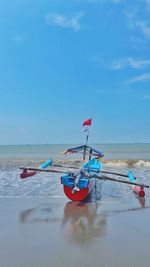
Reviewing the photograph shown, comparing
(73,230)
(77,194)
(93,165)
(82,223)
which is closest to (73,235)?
(73,230)

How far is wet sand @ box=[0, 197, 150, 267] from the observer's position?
17.3 ft

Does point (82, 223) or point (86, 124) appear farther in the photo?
point (86, 124)

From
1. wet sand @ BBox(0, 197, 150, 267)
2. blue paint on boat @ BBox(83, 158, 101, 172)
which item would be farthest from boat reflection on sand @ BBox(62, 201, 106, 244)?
blue paint on boat @ BBox(83, 158, 101, 172)

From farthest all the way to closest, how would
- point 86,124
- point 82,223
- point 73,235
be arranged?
point 86,124 → point 82,223 → point 73,235

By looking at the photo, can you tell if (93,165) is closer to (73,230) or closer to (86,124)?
(86,124)

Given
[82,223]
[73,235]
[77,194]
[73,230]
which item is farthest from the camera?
[77,194]

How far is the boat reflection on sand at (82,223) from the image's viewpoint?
6.64 metres

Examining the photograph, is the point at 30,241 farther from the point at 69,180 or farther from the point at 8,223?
the point at 69,180

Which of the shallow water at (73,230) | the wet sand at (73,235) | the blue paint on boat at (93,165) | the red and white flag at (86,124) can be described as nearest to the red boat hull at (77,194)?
the shallow water at (73,230)

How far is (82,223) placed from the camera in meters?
7.87

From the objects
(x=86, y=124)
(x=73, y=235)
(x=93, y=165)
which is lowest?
(x=73, y=235)

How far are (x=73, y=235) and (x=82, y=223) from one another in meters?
1.13

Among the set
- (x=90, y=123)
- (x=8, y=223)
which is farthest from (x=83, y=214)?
(x=90, y=123)

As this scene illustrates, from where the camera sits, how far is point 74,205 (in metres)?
10.0
